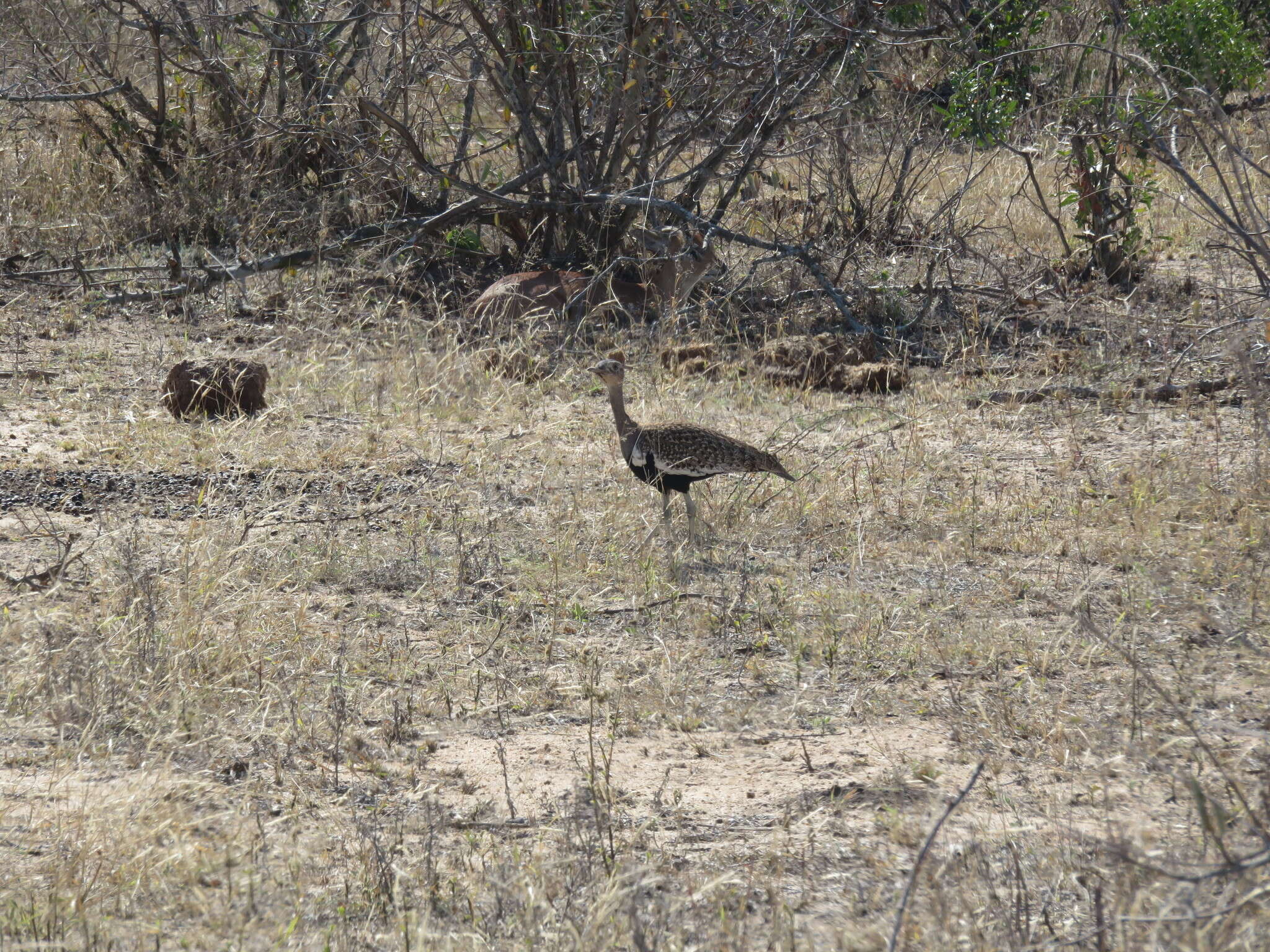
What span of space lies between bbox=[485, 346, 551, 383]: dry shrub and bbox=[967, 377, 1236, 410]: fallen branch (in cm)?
265

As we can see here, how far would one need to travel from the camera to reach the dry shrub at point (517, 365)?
855cm

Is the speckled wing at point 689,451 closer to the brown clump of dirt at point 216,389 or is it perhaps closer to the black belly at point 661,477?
the black belly at point 661,477

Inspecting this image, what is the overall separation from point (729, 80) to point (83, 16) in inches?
234

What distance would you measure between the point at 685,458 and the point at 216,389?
3.16 metres

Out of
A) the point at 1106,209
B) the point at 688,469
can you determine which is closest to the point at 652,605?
the point at 688,469

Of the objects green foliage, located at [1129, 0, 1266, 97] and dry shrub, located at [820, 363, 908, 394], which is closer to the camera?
dry shrub, located at [820, 363, 908, 394]

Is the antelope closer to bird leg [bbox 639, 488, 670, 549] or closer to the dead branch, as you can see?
the dead branch

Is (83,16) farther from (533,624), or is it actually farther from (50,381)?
(533,624)

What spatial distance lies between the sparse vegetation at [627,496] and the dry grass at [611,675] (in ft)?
0.07

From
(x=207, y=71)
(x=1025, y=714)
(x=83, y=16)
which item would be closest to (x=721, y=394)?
(x=1025, y=714)

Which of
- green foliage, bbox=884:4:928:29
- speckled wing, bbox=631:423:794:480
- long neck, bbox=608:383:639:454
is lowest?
speckled wing, bbox=631:423:794:480

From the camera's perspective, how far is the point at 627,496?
681 centimetres

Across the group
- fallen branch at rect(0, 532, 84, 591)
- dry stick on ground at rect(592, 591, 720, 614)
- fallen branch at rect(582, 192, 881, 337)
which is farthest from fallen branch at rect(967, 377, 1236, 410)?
fallen branch at rect(0, 532, 84, 591)

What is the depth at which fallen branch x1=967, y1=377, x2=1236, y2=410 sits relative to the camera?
8109 mm
